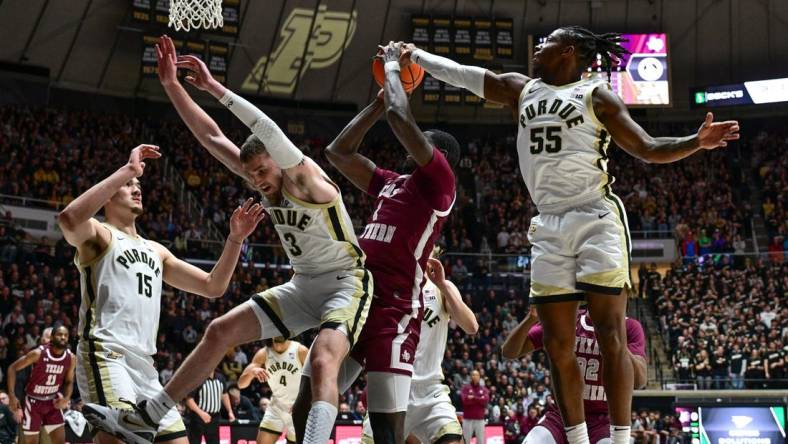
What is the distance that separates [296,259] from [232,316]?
0.56 meters

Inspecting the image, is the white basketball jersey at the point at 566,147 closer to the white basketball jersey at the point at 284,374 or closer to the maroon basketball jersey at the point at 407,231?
the maroon basketball jersey at the point at 407,231

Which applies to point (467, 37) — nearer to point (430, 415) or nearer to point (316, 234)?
point (430, 415)

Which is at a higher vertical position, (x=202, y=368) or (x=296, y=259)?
(x=296, y=259)

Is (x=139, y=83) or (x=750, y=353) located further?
(x=139, y=83)

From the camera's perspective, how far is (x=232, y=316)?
565 centimetres

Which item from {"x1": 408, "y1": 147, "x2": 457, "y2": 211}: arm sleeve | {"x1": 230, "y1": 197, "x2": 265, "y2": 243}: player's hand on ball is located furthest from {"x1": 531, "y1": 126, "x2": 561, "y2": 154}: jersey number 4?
{"x1": 230, "y1": 197, "x2": 265, "y2": 243}: player's hand on ball

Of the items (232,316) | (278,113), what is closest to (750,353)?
(278,113)

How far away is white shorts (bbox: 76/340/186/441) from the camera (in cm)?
597

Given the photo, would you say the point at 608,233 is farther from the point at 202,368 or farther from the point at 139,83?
the point at 139,83

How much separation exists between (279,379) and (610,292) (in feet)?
25.1

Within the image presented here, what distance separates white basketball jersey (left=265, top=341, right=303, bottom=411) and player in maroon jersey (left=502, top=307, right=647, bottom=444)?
544cm

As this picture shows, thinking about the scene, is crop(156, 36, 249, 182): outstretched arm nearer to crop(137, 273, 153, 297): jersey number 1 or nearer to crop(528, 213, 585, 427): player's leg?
crop(137, 273, 153, 297): jersey number 1

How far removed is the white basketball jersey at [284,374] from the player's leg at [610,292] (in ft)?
23.8

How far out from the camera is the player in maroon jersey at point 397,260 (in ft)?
19.2
